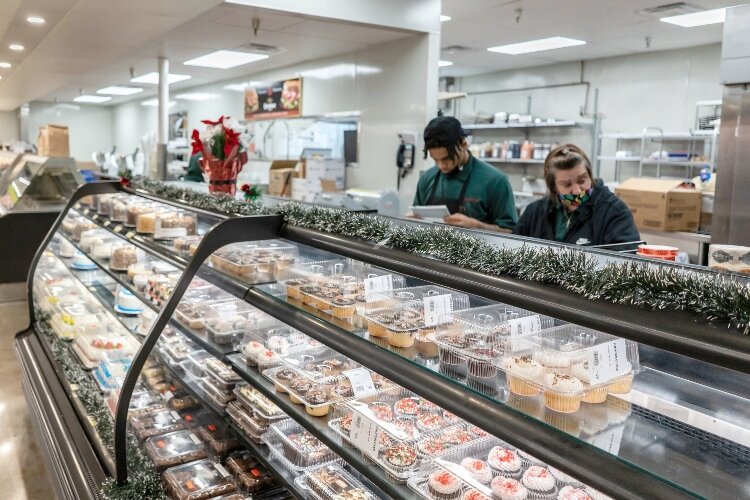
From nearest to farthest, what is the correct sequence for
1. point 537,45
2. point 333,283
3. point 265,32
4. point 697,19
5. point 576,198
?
point 333,283
point 576,198
point 265,32
point 697,19
point 537,45

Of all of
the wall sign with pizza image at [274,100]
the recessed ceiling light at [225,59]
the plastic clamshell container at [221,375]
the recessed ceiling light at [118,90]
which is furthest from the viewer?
the recessed ceiling light at [118,90]

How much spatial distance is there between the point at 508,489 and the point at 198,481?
1.38 metres

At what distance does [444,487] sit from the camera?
1.73 meters

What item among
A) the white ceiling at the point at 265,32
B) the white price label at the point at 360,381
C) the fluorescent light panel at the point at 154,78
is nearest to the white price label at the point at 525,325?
the white price label at the point at 360,381

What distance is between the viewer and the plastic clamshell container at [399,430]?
1805 millimetres

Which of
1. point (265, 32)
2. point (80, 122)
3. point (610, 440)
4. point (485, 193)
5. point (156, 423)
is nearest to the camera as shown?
point (610, 440)

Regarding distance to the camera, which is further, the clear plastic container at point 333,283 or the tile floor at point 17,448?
the tile floor at point 17,448

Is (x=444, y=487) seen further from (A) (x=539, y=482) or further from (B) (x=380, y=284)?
(B) (x=380, y=284)

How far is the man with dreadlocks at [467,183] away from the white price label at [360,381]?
179 centimetres

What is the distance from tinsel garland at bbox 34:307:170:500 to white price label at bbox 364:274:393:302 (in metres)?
1.20

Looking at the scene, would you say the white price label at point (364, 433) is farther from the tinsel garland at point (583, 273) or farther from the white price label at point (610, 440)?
the white price label at point (610, 440)

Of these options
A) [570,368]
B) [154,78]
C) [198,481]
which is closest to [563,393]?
[570,368]

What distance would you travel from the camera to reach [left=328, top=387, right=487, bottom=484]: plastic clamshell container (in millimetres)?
1805

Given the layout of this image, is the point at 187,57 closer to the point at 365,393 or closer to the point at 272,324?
the point at 272,324
